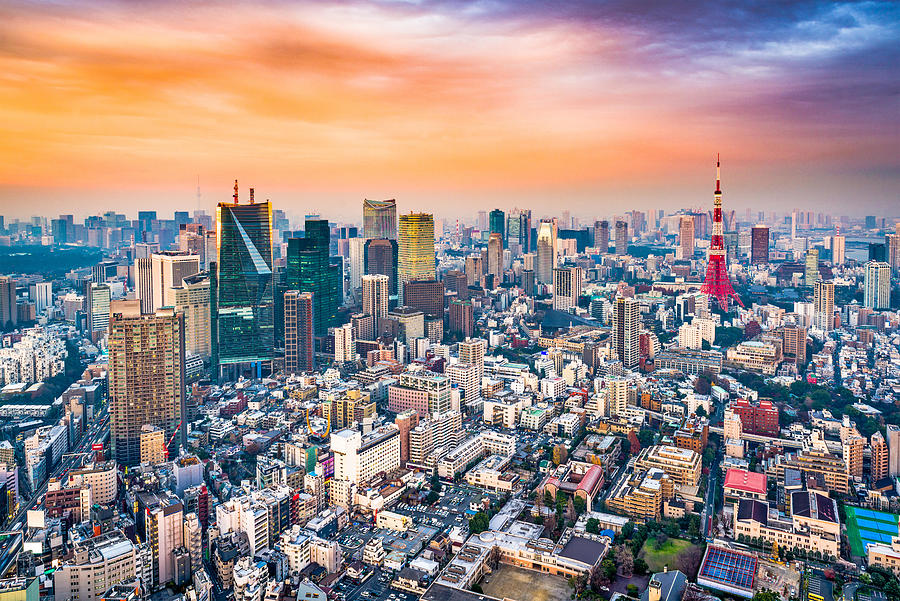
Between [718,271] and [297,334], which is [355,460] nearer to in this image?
[297,334]

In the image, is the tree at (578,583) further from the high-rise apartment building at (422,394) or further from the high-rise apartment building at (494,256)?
the high-rise apartment building at (494,256)

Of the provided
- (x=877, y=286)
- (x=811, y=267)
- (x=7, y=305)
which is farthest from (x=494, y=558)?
(x=811, y=267)

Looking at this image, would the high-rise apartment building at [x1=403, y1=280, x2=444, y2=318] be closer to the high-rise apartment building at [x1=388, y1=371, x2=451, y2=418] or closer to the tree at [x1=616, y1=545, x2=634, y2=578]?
the high-rise apartment building at [x1=388, y1=371, x2=451, y2=418]

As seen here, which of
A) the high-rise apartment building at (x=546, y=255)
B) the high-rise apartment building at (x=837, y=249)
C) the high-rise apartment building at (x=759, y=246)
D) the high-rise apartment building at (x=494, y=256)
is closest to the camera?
the high-rise apartment building at (x=837, y=249)

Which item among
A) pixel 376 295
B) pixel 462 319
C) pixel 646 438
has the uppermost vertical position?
pixel 376 295

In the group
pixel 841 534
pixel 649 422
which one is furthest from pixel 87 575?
pixel 649 422

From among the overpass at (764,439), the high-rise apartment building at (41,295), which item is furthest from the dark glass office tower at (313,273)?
the overpass at (764,439)
